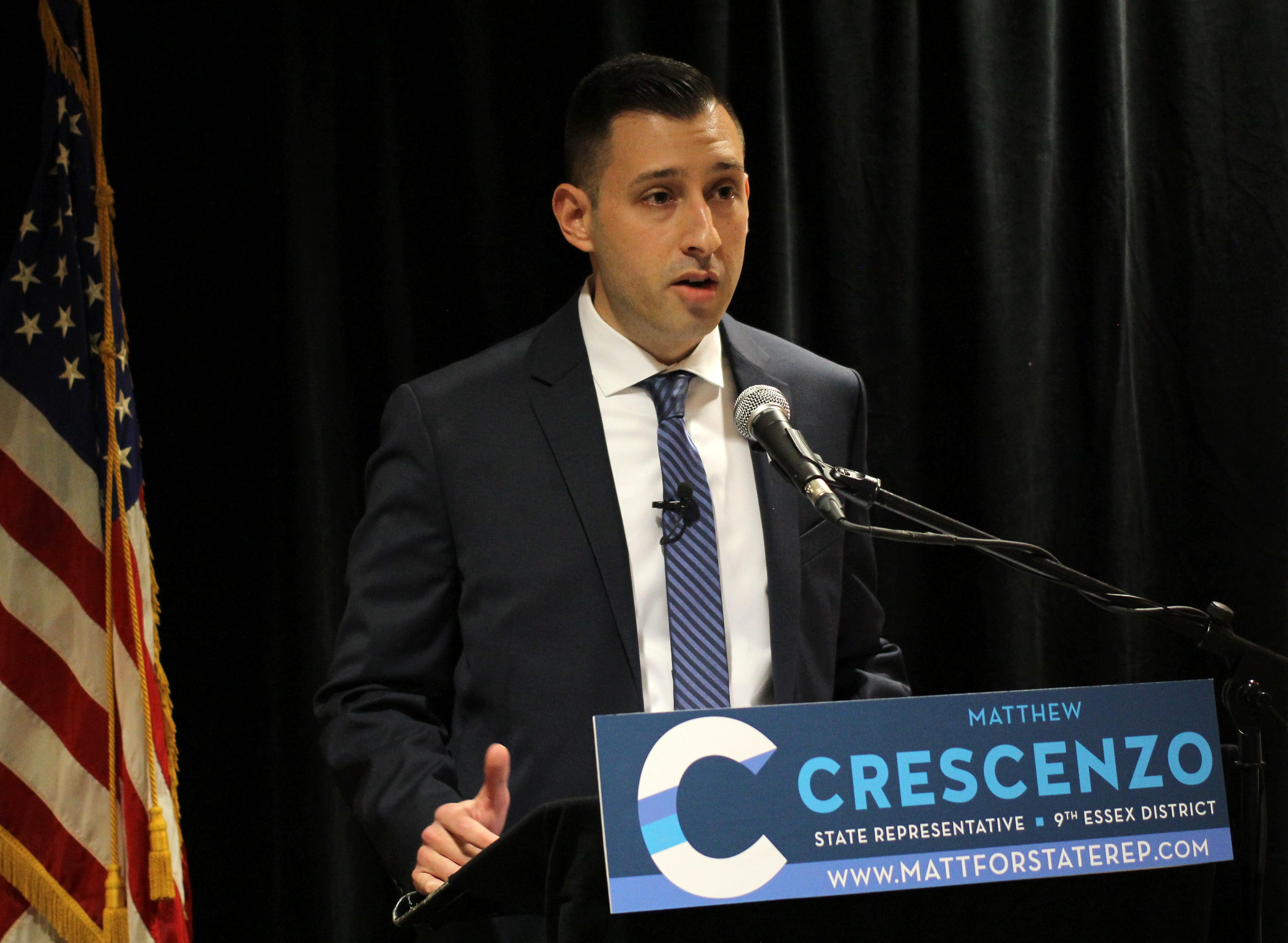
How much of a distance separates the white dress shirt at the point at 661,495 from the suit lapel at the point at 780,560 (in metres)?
0.02

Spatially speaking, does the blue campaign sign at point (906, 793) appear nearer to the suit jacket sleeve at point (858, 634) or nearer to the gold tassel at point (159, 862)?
the suit jacket sleeve at point (858, 634)

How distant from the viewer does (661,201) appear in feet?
6.44

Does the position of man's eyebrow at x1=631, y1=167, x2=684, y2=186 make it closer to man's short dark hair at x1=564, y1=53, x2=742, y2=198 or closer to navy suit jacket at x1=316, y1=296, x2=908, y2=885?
man's short dark hair at x1=564, y1=53, x2=742, y2=198

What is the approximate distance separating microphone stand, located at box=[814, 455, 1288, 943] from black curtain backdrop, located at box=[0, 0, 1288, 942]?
4.74 feet

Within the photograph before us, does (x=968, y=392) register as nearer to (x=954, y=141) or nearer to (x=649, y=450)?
(x=954, y=141)

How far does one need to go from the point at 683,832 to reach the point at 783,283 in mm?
1879

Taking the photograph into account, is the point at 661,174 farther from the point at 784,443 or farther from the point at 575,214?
the point at 784,443

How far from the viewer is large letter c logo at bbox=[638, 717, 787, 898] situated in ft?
3.32

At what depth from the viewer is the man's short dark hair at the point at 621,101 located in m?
1.98

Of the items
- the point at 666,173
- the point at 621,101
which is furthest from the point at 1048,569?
the point at 621,101

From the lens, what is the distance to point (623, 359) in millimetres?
2012

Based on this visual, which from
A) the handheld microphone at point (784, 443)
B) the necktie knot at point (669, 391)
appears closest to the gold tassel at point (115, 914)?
the necktie knot at point (669, 391)

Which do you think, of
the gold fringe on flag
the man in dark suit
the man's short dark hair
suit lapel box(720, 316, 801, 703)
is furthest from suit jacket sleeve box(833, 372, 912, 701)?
the gold fringe on flag

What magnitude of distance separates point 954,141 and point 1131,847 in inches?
82.8
